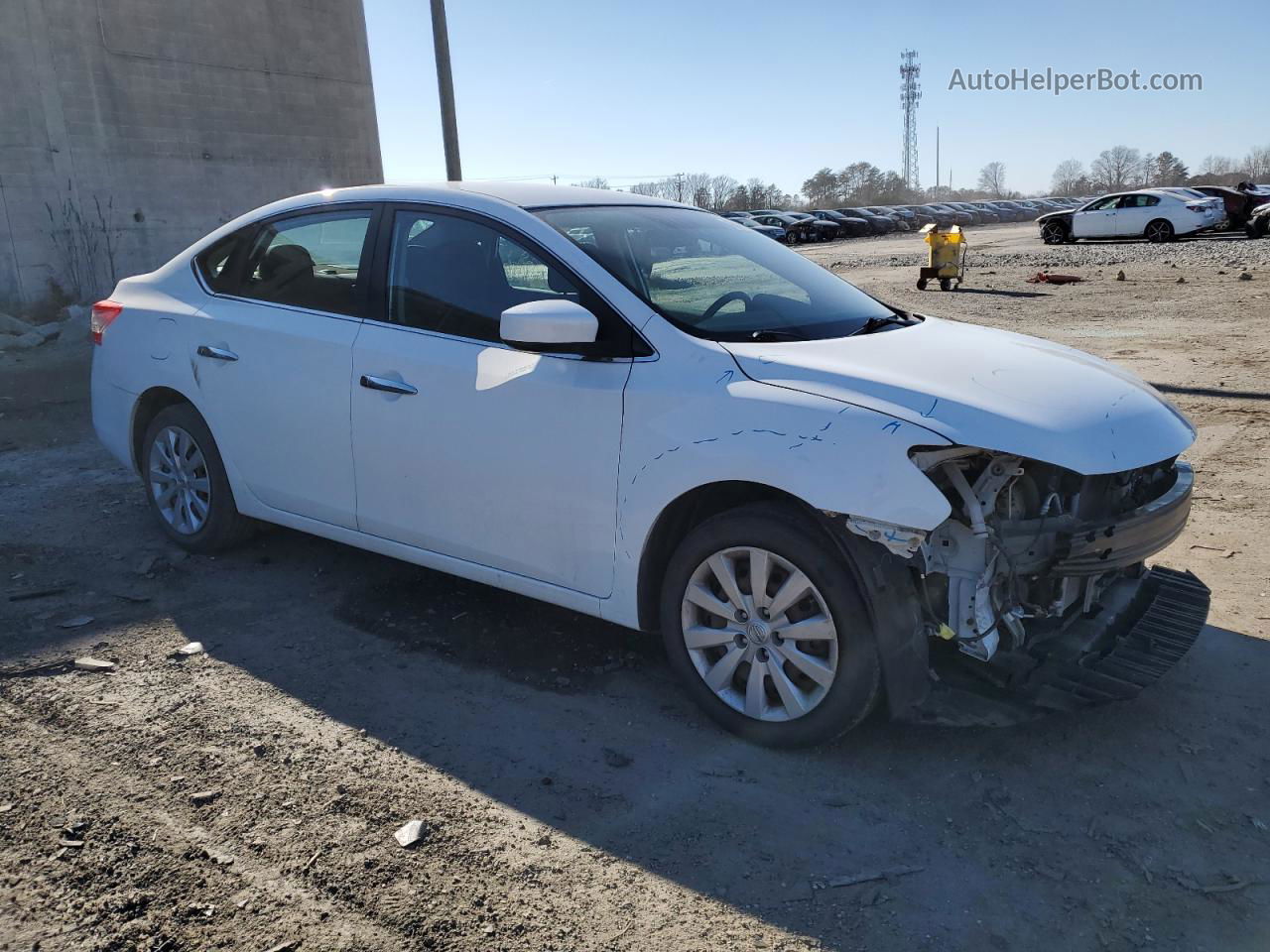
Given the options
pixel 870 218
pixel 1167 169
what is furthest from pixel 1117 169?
pixel 870 218

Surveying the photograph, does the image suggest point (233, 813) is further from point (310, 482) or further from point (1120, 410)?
point (1120, 410)

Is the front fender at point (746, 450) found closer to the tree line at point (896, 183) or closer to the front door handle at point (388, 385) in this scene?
the front door handle at point (388, 385)

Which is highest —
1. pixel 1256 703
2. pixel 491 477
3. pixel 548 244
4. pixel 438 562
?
pixel 548 244

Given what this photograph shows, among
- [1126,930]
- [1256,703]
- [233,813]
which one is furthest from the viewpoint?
[1256,703]

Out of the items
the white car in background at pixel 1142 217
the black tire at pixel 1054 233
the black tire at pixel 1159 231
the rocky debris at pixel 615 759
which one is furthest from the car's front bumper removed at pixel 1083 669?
the black tire at pixel 1054 233

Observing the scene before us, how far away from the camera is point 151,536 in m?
5.47

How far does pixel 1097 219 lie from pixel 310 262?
32.2m

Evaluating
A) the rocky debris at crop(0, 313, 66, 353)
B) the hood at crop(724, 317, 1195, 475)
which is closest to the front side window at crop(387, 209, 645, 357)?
the hood at crop(724, 317, 1195, 475)

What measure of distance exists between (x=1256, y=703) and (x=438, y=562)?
3.12 m

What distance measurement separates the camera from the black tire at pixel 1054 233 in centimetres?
3272

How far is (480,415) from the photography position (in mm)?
3723

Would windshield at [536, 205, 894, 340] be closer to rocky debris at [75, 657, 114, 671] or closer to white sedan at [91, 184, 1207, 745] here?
white sedan at [91, 184, 1207, 745]

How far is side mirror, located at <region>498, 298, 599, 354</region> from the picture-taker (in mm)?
3346

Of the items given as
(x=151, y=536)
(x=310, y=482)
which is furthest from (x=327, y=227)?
(x=151, y=536)
